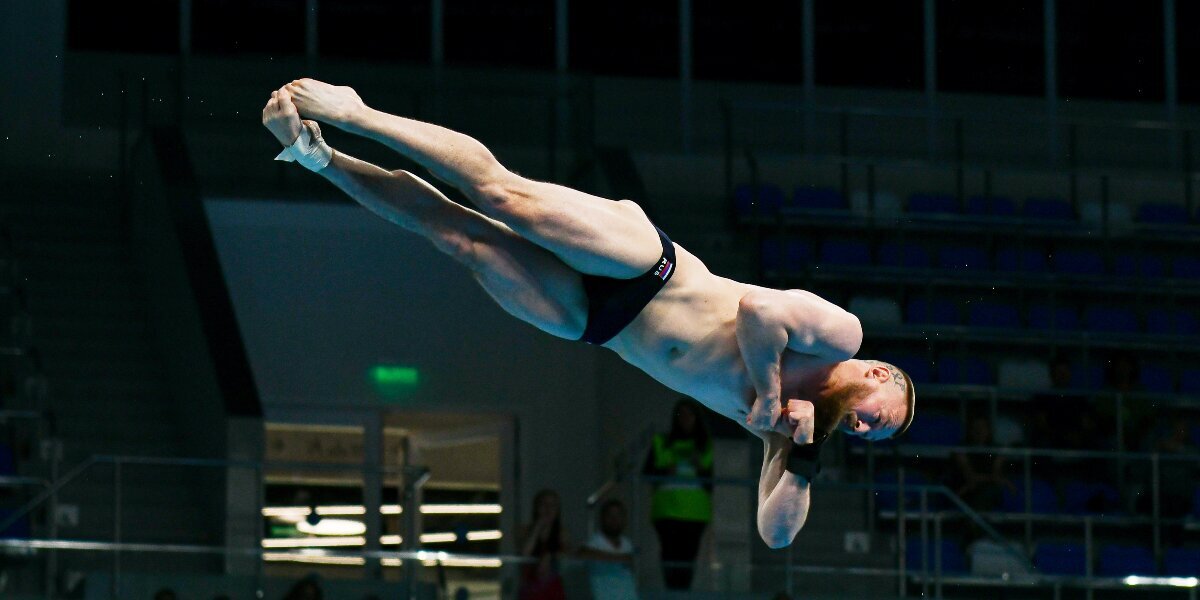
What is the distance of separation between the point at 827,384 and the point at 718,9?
11.8 meters

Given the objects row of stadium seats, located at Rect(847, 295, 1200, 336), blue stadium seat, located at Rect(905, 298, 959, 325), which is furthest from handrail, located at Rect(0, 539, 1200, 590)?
blue stadium seat, located at Rect(905, 298, 959, 325)

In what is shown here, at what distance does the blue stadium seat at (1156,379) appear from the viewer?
13.6m

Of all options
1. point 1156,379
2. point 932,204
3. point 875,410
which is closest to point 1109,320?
point 1156,379

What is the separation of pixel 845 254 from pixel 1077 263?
2050 mm

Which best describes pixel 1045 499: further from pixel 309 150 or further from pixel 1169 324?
pixel 309 150

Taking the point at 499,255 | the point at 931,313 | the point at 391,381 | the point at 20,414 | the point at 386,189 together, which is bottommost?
the point at 20,414

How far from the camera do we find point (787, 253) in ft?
45.3

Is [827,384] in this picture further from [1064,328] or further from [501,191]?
[1064,328]

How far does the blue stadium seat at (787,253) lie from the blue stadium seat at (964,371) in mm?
1221

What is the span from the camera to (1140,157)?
17.5 m

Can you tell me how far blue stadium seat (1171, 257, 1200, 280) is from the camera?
48.8 feet

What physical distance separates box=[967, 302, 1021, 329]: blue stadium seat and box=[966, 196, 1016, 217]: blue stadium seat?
1161 mm

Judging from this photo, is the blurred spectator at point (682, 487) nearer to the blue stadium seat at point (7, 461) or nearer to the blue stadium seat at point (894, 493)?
the blue stadium seat at point (894, 493)

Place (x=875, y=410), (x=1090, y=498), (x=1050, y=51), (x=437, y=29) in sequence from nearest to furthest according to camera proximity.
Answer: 1. (x=875, y=410)
2. (x=1090, y=498)
3. (x=437, y=29)
4. (x=1050, y=51)
